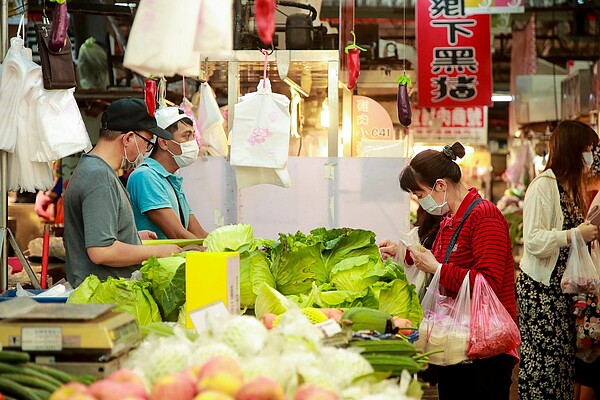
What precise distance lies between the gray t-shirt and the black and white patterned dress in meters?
2.93

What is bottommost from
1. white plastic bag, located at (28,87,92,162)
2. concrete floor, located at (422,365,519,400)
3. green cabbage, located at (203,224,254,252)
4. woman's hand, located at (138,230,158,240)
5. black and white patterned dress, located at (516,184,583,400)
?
concrete floor, located at (422,365,519,400)

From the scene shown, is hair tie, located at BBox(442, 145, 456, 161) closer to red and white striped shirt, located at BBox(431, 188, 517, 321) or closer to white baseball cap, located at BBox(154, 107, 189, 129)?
red and white striped shirt, located at BBox(431, 188, 517, 321)

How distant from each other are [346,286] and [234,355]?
1751 mm

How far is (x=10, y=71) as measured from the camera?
510 cm

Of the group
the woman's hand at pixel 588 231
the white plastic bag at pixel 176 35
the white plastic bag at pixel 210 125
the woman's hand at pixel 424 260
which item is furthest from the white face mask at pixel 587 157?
the white plastic bag at pixel 176 35

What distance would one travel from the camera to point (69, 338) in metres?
2.65

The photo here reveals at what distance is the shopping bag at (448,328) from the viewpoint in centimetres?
470

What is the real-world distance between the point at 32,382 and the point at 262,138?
→ 3.55 meters

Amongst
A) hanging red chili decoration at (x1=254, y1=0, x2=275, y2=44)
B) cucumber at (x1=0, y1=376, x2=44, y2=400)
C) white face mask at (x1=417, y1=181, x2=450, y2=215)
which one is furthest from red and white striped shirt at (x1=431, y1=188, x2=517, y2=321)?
cucumber at (x1=0, y1=376, x2=44, y2=400)

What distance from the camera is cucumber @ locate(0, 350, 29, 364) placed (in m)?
2.58

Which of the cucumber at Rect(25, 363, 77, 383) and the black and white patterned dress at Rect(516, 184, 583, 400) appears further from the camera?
the black and white patterned dress at Rect(516, 184, 583, 400)

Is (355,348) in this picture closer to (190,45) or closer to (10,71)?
(190,45)

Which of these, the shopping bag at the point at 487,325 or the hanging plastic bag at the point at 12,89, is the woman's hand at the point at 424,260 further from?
the hanging plastic bag at the point at 12,89

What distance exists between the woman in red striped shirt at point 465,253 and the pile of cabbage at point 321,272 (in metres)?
0.50
